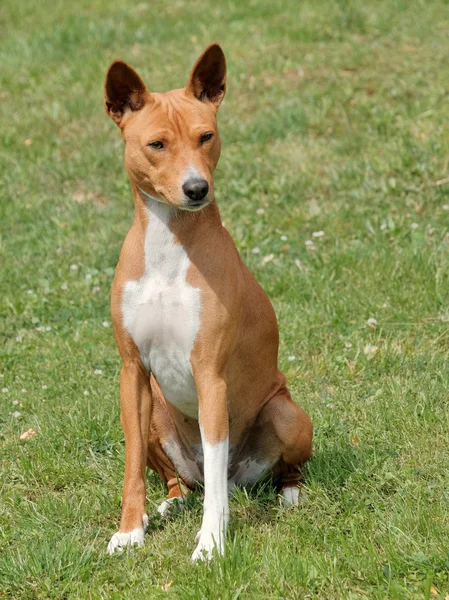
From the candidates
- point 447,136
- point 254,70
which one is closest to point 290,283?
point 447,136

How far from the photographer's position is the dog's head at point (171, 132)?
3.83m

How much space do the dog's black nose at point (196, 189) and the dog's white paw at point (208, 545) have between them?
4.40 ft

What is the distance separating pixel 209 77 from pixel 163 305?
1.06 m

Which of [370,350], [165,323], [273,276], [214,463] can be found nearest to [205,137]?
[165,323]

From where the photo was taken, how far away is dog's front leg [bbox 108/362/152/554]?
13.4 feet

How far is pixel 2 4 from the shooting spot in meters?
12.7

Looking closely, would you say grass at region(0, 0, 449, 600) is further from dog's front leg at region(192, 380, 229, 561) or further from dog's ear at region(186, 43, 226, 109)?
dog's ear at region(186, 43, 226, 109)

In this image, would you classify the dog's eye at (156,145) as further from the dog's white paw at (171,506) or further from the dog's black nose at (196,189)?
the dog's white paw at (171,506)

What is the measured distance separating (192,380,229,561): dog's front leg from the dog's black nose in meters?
0.78

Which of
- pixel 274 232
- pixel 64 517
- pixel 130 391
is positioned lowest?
pixel 274 232

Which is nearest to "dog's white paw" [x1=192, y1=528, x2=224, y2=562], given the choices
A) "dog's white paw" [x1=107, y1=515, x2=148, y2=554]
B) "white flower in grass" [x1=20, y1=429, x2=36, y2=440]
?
"dog's white paw" [x1=107, y1=515, x2=148, y2=554]

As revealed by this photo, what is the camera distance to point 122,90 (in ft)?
13.5

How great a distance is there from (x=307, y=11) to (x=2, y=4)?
440cm

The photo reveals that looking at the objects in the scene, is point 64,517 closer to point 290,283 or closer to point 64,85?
point 290,283
